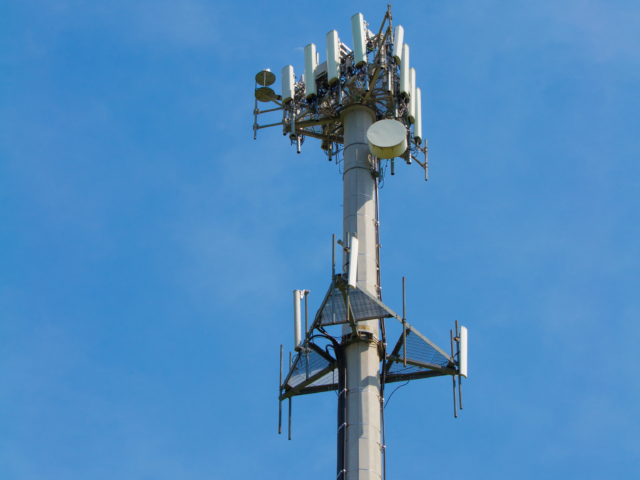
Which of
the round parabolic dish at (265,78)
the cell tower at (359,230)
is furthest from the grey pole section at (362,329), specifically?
the round parabolic dish at (265,78)

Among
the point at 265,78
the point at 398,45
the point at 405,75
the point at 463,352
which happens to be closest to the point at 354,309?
the point at 463,352

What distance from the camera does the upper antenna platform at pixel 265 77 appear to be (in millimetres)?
36844

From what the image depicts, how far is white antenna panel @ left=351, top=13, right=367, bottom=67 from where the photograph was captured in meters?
33.2

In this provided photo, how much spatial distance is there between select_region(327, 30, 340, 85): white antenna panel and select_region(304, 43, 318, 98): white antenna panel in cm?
88

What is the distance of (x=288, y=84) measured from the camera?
35844 millimetres

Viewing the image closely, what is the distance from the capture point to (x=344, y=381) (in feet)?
92.0

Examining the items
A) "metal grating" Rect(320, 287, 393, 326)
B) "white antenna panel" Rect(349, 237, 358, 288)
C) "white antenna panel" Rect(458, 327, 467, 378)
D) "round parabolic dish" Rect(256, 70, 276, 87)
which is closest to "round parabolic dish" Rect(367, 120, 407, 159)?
"white antenna panel" Rect(349, 237, 358, 288)

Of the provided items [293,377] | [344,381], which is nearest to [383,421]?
[344,381]

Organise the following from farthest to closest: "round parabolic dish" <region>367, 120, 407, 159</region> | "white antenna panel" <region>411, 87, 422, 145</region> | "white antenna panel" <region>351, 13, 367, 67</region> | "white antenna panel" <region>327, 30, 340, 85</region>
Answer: "white antenna panel" <region>411, 87, 422, 145</region> → "white antenna panel" <region>327, 30, 340, 85</region> → "white antenna panel" <region>351, 13, 367, 67</region> → "round parabolic dish" <region>367, 120, 407, 159</region>

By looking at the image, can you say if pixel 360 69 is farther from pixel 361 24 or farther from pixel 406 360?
pixel 406 360

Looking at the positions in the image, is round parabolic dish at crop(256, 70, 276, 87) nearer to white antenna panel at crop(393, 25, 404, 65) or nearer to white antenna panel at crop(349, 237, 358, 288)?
white antenna panel at crop(393, 25, 404, 65)

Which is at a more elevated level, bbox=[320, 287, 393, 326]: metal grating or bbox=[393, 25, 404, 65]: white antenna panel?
bbox=[393, 25, 404, 65]: white antenna panel

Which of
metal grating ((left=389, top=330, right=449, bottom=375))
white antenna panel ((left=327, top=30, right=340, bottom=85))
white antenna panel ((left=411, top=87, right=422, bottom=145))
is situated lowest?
metal grating ((left=389, top=330, right=449, bottom=375))

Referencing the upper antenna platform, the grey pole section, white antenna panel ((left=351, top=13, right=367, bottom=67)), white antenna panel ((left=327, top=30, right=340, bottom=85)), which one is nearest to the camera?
the grey pole section
